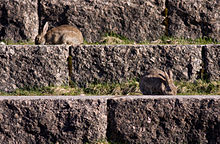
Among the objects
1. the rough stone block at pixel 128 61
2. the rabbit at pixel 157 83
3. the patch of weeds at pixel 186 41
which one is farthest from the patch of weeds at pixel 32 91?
the patch of weeds at pixel 186 41

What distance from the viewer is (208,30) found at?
18.4 feet

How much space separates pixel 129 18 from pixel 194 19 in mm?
795

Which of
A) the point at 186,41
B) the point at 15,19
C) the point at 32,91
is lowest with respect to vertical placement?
the point at 32,91

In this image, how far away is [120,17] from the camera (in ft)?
18.5

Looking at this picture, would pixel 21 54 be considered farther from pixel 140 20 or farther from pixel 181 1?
pixel 181 1

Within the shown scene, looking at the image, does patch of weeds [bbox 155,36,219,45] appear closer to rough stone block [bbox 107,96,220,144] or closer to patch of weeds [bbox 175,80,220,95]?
patch of weeds [bbox 175,80,220,95]

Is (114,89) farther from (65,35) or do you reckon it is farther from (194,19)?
(194,19)

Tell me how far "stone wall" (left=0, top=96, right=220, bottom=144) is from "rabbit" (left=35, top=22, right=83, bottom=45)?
5.33 feet

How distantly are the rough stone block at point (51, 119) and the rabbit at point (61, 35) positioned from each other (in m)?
1.61

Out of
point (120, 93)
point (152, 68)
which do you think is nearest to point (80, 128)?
point (120, 93)

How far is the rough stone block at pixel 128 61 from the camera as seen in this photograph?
4.88m

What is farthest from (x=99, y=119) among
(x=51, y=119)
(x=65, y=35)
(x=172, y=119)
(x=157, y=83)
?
(x=65, y=35)

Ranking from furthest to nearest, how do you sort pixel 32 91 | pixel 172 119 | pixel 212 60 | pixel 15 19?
pixel 15 19, pixel 212 60, pixel 32 91, pixel 172 119

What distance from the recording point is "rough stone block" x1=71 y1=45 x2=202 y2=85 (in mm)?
4875
